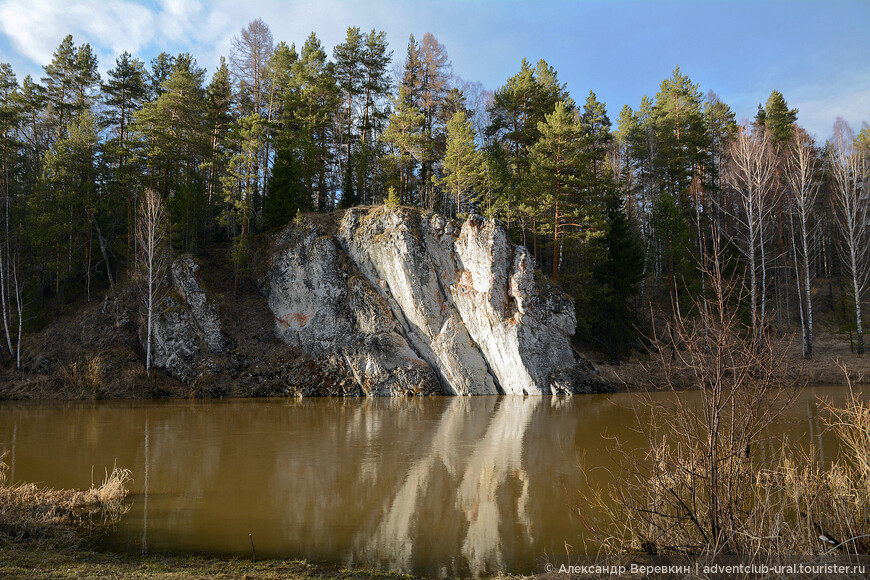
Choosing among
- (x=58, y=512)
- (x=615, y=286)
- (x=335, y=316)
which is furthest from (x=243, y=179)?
(x=58, y=512)

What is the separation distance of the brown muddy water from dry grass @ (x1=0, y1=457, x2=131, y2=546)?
0.37 meters

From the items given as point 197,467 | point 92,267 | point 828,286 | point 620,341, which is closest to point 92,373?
point 92,267

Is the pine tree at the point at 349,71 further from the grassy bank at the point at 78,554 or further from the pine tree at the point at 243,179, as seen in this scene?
the grassy bank at the point at 78,554

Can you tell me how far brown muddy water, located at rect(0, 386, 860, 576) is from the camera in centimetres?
637

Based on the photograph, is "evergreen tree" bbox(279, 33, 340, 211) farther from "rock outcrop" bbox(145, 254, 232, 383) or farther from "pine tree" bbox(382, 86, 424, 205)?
"rock outcrop" bbox(145, 254, 232, 383)

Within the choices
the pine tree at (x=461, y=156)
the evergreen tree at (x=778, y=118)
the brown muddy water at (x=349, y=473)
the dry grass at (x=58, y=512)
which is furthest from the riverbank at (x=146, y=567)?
the evergreen tree at (x=778, y=118)

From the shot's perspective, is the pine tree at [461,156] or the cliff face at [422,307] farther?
the pine tree at [461,156]

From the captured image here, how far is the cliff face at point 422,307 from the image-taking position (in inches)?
983

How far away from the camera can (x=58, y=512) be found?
719cm

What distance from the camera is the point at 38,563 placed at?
17.2 feet

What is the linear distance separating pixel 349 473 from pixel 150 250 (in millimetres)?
20574

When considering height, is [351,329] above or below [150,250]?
below

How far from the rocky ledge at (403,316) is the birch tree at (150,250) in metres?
0.82

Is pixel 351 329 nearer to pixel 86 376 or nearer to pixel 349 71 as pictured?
pixel 86 376
